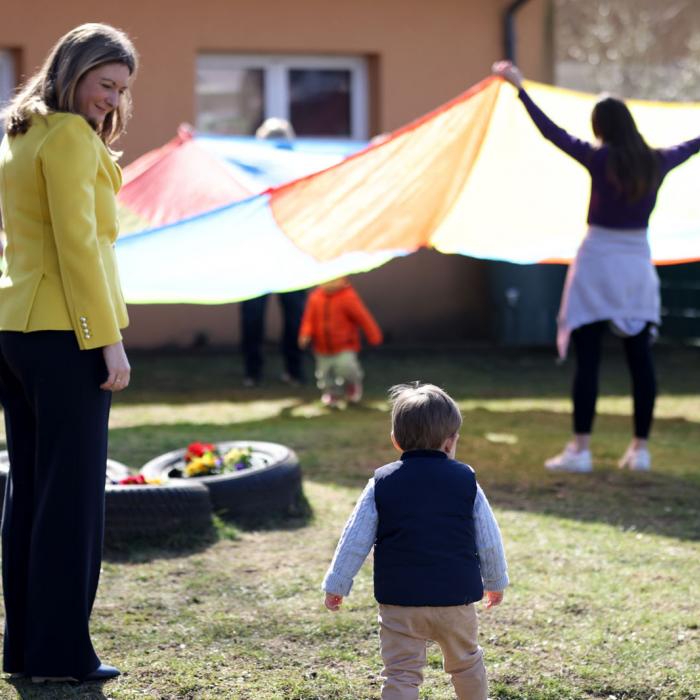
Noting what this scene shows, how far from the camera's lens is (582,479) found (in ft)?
19.1

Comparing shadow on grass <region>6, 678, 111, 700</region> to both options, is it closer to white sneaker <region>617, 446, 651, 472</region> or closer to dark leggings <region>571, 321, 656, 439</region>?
dark leggings <region>571, 321, 656, 439</region>

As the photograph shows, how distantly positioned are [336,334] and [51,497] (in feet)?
16.5

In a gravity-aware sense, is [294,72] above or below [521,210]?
above

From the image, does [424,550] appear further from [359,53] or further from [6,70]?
[359,53]

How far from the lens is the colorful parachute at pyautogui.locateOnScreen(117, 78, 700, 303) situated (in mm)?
6227

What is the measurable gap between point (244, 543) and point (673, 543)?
166cm

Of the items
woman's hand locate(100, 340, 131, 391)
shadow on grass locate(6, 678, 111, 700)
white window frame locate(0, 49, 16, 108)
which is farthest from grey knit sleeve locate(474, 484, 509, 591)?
white window frame locate(0, 49, 16, 108)

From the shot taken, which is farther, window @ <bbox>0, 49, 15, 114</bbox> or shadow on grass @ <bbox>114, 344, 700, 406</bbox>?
window @ <bbox>0, 49, 15, 114</bbox>

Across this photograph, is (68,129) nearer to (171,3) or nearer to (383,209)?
(383,209)

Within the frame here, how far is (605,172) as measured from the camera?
5602 millimetres

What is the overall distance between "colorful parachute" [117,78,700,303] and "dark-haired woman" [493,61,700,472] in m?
0.79

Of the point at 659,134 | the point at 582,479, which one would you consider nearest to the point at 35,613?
the point at 582,479

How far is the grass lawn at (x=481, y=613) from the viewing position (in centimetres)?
332

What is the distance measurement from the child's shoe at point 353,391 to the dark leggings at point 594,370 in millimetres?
2506
